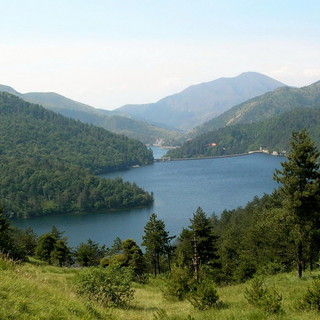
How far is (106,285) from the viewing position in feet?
55.4

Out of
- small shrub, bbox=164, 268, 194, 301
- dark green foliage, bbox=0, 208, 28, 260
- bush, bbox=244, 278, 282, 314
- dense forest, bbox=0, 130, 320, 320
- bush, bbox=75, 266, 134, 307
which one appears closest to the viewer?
bush, bbox=244, 278, 282, 314

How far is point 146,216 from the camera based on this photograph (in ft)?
509

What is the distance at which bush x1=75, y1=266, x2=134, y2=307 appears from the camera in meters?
16.2

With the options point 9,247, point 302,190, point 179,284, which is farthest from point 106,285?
point 9,247

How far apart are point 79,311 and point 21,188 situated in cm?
19943

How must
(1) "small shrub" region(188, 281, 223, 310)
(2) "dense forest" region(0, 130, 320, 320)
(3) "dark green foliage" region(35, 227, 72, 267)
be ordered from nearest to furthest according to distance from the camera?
(2) "dense forest" region(0, 130, 320, 320)
(1) "small shrub" region(188, 281, 223, 310)
(3) "dark green foliage" region(35, 227, 72, 267)

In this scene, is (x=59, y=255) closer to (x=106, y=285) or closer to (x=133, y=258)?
(x=133, y=258)

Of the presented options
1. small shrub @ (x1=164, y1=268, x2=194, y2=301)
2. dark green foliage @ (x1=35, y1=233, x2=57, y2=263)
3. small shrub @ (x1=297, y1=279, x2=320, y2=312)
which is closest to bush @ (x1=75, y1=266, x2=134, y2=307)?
small shrub @ (x1=164, y1=268, x2=194, y2=301)

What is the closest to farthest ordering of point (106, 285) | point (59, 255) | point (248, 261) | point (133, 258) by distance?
1. point (106, 285)
2. point (133, 258)
3. point (248, 261)
4. point (59, 255)

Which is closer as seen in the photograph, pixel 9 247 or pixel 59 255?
pixel 9 247

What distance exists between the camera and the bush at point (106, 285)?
1617 cm

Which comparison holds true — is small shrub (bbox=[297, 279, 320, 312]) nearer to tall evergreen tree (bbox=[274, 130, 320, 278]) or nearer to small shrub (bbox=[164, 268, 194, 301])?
small shrub (bbox=[164, 268, 194, 301])

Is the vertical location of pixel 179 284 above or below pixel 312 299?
below

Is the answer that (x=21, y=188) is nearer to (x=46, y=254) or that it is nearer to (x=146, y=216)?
(x=146, y=216)
